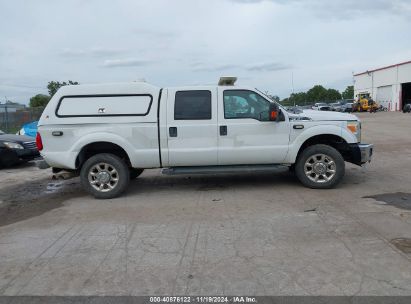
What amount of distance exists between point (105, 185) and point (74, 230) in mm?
1907

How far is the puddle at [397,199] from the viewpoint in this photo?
6546 millimetres

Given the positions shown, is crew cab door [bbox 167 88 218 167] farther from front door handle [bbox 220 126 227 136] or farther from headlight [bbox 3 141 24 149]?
headlight [bbox 3 141 24 149]

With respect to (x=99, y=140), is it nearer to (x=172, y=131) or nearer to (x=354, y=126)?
(x=172, y=131)

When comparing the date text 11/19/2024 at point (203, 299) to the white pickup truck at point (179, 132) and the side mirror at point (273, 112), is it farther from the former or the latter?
the side mirror at point (273, 112)

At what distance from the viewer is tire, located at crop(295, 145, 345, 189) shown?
25.2 ft

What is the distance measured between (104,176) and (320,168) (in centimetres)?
389

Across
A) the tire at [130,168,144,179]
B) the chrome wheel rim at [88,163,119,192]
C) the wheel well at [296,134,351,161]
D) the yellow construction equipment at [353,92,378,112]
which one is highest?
the wheel well at [296,134,351,161]

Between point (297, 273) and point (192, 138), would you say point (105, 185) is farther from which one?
point (297, 273)

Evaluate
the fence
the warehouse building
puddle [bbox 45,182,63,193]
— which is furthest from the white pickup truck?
the warehouse building

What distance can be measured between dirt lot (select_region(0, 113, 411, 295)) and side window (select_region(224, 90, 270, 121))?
1.41 metres

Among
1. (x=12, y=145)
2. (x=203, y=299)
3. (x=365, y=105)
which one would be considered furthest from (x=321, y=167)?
(x=365, y=105)

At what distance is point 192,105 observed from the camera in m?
7.68

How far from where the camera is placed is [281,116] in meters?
7.66

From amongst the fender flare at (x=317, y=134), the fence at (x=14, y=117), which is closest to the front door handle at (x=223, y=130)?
the fender flare at (x=317, y=134)
